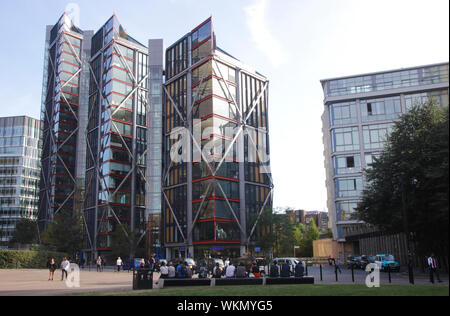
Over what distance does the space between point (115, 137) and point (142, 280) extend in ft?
249

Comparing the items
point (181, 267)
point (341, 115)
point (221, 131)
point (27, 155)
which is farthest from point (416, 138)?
point (27, 155)

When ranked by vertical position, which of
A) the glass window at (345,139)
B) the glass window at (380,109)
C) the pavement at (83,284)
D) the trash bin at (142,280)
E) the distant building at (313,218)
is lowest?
the pavement at (83,284)

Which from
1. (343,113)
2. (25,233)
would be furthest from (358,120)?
(25,233)

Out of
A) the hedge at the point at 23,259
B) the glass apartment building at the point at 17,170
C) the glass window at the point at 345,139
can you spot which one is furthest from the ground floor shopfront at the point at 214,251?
the glass apartment building at the point at 17,170

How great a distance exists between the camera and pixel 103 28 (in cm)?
10125

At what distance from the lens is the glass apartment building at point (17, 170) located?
14188 centimetres

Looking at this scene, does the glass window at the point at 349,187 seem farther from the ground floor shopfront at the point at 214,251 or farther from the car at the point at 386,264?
the car at the point at 386,264

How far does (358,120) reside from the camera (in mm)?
69250

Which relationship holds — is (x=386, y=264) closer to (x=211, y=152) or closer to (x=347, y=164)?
(x=347, y=164)

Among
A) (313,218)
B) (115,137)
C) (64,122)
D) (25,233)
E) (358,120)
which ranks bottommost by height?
(25,233)

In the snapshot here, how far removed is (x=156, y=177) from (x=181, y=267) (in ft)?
216

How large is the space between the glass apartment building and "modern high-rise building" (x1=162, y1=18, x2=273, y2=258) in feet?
270

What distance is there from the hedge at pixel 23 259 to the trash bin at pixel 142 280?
102 feet

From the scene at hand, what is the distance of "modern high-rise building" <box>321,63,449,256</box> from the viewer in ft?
218
